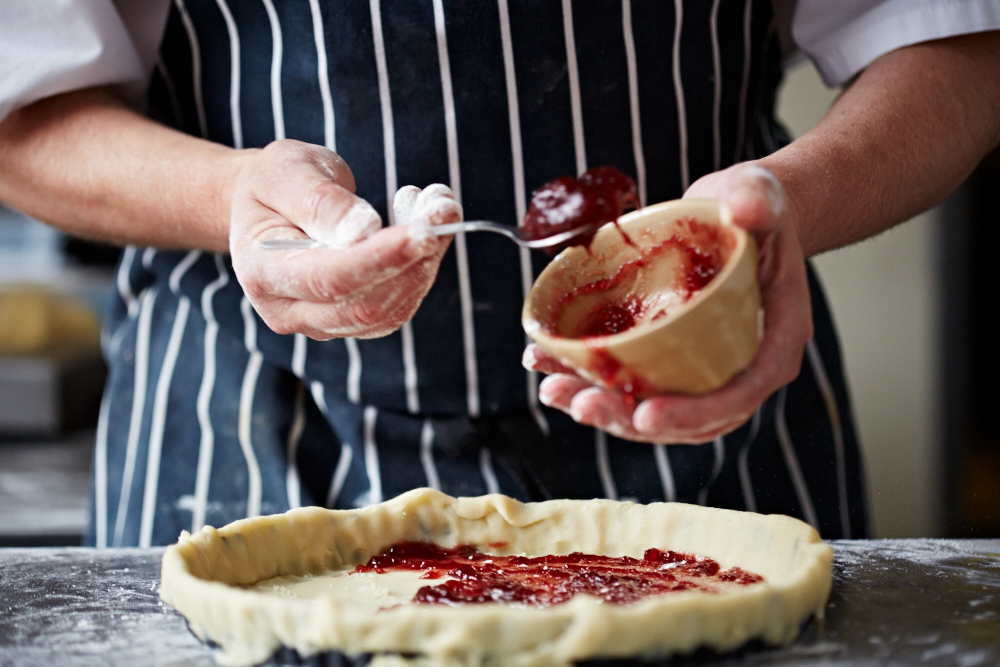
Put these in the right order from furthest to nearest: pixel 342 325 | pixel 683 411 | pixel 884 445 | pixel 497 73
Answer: pixel 884 445 < pixel 497 73 < pixel 342 325 < pixel 683 411

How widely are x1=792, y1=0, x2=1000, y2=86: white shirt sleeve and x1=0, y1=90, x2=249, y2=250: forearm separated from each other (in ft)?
3.59

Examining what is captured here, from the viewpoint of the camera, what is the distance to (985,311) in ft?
9.88

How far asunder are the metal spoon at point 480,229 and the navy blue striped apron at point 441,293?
489 millimetres

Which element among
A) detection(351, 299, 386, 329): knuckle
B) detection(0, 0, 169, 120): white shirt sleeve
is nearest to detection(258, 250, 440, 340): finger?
detection(351, 299, 386, 329): knuckle

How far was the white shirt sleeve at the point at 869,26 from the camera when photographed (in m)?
1.62

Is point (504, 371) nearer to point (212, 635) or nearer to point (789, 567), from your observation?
point (789, 567)

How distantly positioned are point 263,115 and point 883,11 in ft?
3.64

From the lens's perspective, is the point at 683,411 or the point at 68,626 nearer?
the point at 683,411

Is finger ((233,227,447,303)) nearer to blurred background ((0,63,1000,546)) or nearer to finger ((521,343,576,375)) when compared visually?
finger ((521,343,576,375))

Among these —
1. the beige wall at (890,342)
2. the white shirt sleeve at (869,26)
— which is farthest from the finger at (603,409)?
the beige wall at (890,342)

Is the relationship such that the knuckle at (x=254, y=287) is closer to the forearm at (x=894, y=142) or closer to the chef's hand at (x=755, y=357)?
the chef's hand at (x=755, y=357)

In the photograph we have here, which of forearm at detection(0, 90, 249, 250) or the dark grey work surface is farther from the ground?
forearm at detection(0, 90, 249, 250)

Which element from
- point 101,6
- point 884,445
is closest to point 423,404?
point 101,6

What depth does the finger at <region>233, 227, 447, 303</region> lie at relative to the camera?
3.44ft
